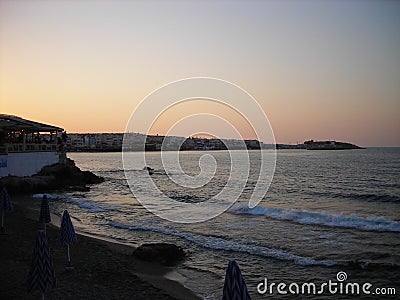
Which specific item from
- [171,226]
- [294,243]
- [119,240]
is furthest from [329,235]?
[119,240]

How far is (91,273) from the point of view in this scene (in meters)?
10.6

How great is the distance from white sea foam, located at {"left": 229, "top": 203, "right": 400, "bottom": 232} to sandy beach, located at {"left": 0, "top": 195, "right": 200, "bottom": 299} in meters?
11.1

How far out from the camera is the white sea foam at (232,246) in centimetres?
1311

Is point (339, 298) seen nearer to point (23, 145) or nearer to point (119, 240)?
point (119, 240)

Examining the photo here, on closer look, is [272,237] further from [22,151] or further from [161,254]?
[22,151]

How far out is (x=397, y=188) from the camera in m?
38.0

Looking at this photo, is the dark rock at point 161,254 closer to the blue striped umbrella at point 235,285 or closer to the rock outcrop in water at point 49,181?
the blue striped umbrella at point 235,285

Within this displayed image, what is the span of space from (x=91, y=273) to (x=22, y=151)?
81.0 feet

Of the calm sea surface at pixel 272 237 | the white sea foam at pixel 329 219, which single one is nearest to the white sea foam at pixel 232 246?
the calm sea surface at pixel 272 237

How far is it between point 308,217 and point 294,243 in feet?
23.3

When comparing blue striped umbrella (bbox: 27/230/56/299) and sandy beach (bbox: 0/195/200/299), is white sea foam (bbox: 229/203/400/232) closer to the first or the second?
sandy beach (bbox: 0/195/200/299)

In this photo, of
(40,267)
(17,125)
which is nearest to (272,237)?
(40,267)

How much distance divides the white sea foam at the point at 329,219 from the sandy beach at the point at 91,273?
11089 mm

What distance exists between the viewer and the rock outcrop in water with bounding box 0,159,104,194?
29516 mm
